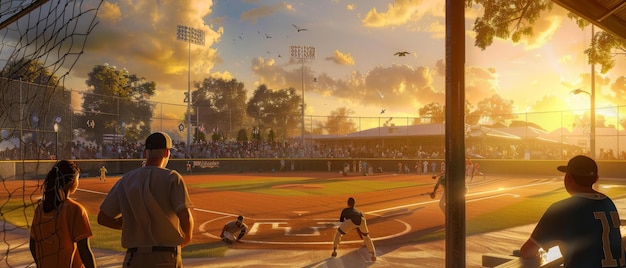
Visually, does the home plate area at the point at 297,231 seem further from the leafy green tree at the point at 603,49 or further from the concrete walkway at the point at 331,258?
the leafy green tree at the point at 603,49

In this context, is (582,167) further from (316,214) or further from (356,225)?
(316,214)

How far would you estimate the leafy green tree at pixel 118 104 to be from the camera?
5138 centimetres

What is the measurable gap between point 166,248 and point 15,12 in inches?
105

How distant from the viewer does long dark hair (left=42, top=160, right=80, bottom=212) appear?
3.95 meters

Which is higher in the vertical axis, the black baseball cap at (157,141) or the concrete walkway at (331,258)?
the black baseball cap at (157,141)

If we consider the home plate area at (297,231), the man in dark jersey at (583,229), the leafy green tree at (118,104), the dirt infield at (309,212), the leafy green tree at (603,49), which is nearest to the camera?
the man in dark jersey at (583,229)

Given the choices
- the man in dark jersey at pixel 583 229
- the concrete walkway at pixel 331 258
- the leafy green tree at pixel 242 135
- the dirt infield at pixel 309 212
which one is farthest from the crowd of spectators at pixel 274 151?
the man in dark jersey at pixel 583 229

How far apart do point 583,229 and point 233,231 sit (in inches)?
414

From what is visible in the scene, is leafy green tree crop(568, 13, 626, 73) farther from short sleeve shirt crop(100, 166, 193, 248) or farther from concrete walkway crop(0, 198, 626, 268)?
short sleeve shirt crop(100, 166, 193, 248)

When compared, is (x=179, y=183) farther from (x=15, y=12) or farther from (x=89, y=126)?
(x=89, y=126)

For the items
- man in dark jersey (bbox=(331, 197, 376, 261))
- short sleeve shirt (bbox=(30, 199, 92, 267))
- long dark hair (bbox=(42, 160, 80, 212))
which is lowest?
man in dark jersey (bbox=(331, 197, 376, 261))

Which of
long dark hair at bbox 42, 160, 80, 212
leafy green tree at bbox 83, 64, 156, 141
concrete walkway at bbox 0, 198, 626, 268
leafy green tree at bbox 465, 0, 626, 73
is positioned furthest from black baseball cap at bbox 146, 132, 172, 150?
leafy green tree at bbox 83, 64, 156, 141

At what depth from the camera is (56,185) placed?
3.96 meters

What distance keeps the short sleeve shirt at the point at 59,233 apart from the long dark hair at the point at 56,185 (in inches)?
2.1
